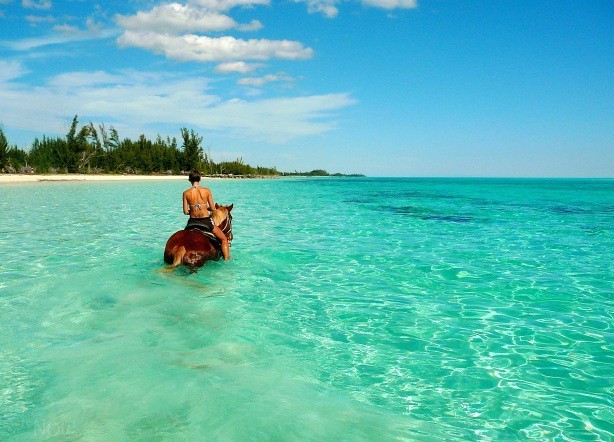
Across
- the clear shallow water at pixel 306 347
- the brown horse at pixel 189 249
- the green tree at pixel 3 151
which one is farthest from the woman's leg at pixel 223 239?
the green tree at pixel 3 151

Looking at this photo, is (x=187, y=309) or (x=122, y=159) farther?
(x=122, y=159)

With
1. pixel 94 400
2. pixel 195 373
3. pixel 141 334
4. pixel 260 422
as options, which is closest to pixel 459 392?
pixel 260 422

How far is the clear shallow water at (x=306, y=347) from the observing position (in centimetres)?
402

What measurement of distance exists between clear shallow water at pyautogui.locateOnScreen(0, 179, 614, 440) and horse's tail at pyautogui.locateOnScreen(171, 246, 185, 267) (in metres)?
0.31

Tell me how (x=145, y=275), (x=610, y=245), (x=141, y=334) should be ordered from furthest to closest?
(x=610, y=245) < (x=145, y=275) < (x=141, y=334)

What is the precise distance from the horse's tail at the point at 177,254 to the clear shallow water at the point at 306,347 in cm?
31

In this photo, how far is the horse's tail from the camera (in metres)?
9.33

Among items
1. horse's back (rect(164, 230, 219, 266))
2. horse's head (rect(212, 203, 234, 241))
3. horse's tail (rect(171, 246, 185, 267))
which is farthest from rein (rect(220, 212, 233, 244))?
horse's tail (rect(171, 246, 185, 267))

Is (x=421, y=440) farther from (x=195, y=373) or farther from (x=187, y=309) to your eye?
(x=187, y=309)

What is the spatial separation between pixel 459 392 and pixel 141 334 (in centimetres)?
455

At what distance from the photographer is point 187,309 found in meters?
7.21

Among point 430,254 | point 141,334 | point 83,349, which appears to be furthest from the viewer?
point 430,254

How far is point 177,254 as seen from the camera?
9.33 m

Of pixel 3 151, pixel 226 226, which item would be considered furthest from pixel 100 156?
pixel 226 226
